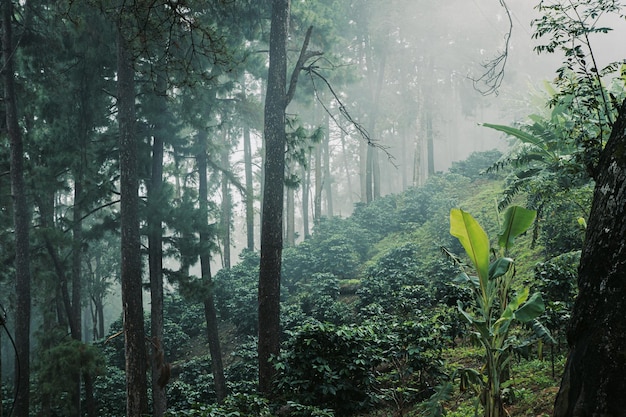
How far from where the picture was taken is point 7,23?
10.2 meters

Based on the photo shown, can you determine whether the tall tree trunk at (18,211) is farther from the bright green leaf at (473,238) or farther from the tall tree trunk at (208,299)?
the bright green leaf at (473,238)

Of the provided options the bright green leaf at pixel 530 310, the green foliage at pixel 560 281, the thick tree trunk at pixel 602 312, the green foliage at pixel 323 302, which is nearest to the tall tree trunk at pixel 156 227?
the green foliage at pixel 323 302

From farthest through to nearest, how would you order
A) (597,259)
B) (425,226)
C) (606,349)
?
1. (425,226)
2. (597,259)
3. (606,349)

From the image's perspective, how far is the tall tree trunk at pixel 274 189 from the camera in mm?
8391

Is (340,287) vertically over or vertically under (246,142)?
under

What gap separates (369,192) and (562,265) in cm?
2035

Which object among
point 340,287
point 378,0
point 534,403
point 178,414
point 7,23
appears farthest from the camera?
point 378,0

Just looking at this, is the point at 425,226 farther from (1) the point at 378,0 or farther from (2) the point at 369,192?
(1) the point at 378,0

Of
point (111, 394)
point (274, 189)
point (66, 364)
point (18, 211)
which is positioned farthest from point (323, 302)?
point (111, 394)

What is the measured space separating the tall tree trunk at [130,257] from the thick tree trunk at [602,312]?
28.3ft

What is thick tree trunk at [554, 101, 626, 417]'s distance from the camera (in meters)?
1.76

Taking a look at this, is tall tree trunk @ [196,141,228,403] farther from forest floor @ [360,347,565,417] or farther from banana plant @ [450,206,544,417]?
banana plant @ [450,206,544,417]

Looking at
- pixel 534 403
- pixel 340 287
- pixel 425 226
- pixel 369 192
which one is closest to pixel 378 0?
pixel 369 192

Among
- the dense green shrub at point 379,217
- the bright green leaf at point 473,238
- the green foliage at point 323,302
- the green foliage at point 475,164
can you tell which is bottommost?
the green foliage at point 323,302
